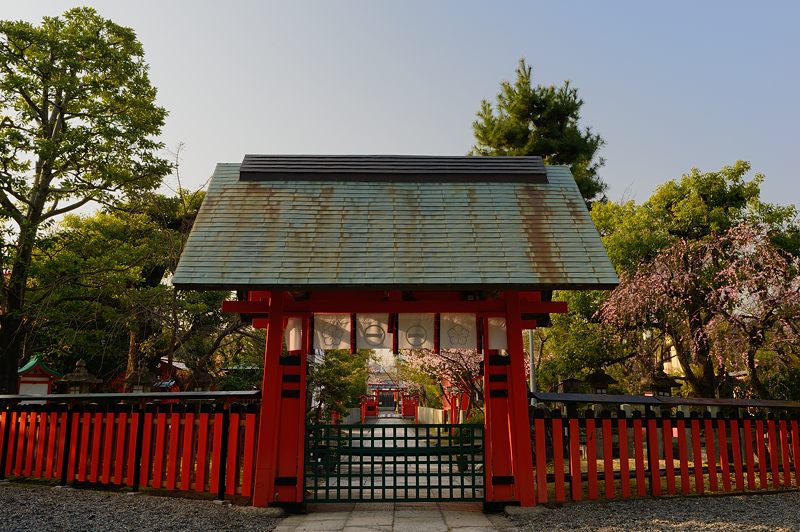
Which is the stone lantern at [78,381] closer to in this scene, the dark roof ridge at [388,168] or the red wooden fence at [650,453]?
the dark roof ridge at [388,168]

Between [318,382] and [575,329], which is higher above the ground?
[575,329]

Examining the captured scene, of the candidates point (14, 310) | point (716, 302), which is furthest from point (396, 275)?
point (14, 310)

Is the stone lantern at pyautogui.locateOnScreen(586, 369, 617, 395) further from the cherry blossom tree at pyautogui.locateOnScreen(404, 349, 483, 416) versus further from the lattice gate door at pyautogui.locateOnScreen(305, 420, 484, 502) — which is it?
the lattice gate door at pyautogui.locateOnScreen(305, 420, 484, 502)

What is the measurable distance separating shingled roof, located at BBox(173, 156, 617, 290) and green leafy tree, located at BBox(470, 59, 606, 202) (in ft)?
57.3

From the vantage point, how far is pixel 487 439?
7.06 metres

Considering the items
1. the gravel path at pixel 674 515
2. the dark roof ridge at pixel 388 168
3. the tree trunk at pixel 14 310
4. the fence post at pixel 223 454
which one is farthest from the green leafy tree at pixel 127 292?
the gravel path at pixel 674 515

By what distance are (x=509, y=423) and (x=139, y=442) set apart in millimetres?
5180

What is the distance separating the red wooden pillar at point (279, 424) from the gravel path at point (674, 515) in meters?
2.84

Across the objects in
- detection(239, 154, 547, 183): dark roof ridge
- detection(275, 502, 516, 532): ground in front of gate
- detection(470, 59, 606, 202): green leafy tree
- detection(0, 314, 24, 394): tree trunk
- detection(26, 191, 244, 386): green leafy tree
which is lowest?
detection(275, 502, 516, 532): ground in front of gate

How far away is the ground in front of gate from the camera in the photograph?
6004 millimetres

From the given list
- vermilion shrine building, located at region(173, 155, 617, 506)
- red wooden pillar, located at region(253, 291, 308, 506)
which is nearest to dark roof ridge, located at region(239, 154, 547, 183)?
vermilion shrine building, located at region(173, 155, 617, 506)

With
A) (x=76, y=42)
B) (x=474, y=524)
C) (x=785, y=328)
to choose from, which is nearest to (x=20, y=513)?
(x=474, y=524)

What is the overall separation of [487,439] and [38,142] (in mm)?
11745

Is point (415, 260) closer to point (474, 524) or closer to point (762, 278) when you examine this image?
point (474, 524)
